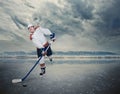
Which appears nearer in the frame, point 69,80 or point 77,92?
point 77,92

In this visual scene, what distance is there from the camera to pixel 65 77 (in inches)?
251

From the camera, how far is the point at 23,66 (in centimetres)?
689

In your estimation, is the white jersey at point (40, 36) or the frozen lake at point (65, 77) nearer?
the white jersey at point (40, 36)

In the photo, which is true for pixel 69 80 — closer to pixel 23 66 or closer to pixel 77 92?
pixel 77 92

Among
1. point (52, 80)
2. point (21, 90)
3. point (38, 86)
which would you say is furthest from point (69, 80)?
point (21, 90)

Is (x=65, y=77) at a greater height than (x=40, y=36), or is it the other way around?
(x=40, y=36)

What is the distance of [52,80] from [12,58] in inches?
62.2

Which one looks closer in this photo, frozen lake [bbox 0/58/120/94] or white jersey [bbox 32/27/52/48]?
white jersey [bbox 32/27/52/48]

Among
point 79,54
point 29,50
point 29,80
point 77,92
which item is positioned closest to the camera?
point 77,92

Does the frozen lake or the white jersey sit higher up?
the white jersey

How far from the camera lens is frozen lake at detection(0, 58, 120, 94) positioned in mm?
5730

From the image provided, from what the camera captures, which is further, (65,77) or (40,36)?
A: (65,77)

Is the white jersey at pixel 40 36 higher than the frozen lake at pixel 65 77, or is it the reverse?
the white jersey at pixel 40 36

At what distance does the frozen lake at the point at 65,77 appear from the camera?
5.73 meters
